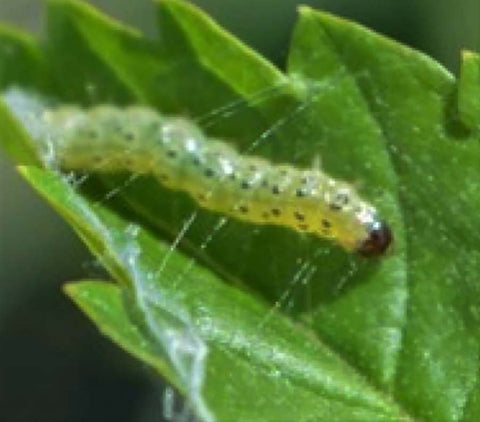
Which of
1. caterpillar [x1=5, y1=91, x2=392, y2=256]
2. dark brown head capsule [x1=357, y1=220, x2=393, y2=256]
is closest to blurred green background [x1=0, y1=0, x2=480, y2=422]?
caterpillar [x1=5, y1=91, x2=392, y2=256]

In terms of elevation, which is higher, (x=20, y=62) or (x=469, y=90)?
(x=469, y=90)

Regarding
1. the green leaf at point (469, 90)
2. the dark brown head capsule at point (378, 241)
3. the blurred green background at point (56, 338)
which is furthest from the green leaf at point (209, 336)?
the blurred green background at point (56, 338)

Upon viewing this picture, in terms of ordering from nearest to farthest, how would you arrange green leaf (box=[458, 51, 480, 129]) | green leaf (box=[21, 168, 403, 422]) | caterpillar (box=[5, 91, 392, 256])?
green leaf (box=[21, 168, 403, 422]) → green leaf (box=[458, 51, 480, 129]) → caterpillar (box=[5, 91, 392, 256])

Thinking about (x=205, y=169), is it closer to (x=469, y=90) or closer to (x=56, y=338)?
(x=469, y=90)

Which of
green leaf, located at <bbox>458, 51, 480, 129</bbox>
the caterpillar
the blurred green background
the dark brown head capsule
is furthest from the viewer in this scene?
the blurred green background

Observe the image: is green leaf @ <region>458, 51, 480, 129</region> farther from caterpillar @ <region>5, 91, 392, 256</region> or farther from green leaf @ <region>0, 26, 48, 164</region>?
green leaf @ <region>0, 26, 48, 164</region>

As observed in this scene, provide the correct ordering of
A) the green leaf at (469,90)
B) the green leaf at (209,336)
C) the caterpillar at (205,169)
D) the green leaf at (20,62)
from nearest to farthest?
1. the green leaf at (209,336)
2. the green leaf at (469,90)
3. the caterpillar at (205,169)
4. the green leaf at (20,62)

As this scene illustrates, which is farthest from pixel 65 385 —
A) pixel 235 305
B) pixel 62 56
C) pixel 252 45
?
pixel 235 305

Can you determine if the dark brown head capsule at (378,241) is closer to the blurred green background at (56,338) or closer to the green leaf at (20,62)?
the green leaf at (20,62)

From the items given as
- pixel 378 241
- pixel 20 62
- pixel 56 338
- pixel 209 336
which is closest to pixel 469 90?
pixel 378 241
